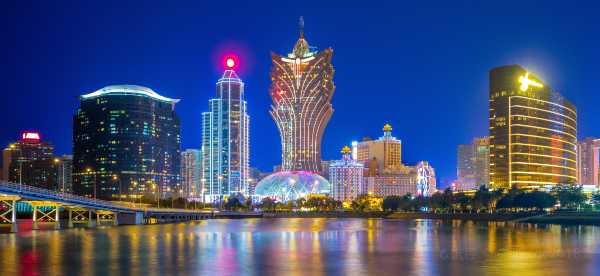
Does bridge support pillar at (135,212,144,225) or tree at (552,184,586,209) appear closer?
Answer: bridge support pillar at (135,212,144,225)

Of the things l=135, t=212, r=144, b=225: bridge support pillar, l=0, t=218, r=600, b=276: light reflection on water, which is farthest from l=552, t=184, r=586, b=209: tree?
l=0, t=218, r=600, b=276: light reflection on water

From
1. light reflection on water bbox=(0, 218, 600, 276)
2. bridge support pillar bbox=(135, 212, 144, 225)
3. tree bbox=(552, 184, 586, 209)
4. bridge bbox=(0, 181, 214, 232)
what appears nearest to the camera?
light reflection on water bbox=(0, 218, 600, 276)

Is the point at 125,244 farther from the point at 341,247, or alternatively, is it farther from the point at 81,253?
the point at 341,247

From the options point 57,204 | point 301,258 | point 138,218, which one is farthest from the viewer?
point 138,218

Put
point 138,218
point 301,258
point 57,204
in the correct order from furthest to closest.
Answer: point 138,218 → point 57,204 → point 301,258

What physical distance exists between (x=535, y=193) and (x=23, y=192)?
139 m

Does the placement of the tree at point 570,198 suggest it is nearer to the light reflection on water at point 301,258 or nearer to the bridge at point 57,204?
the bridge at point 57,204

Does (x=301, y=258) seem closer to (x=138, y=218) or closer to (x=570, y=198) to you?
(x=138, y=218)

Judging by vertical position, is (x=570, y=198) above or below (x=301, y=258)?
above

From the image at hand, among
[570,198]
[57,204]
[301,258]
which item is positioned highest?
[57,204]

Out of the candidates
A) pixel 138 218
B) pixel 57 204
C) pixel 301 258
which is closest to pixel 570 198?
pixel 138 218

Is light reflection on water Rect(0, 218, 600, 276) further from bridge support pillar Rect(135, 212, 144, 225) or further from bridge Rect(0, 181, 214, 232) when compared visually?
bridge support pillar Rect(135, 212, 144, 225)

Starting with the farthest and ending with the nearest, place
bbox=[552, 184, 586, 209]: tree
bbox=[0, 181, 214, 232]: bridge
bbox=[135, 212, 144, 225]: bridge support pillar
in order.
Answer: bbox=[552, 184, 586, 209]: tree, bbox=[135, 212, 144, 225]: bridge support pillar, bbox=[0, 181, 214, 232]: bridge

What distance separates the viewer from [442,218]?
194 m
